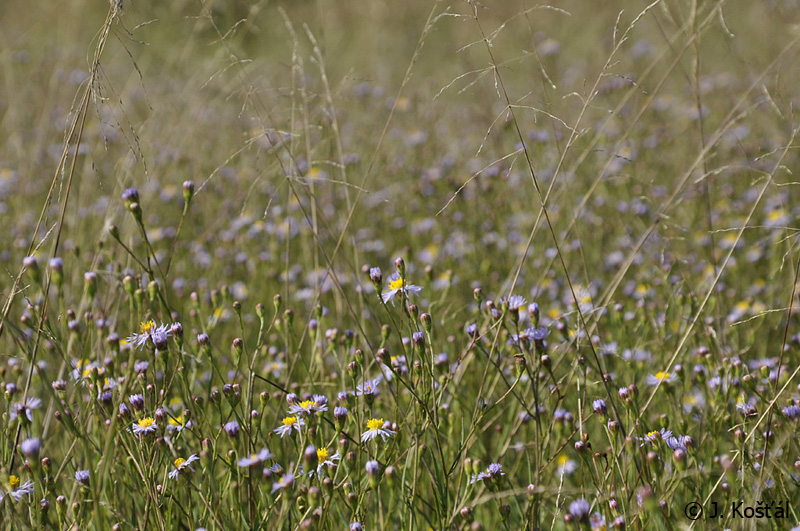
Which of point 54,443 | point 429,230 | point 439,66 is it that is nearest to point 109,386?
point 54,443

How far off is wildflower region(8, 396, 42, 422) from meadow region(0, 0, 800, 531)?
1 cm

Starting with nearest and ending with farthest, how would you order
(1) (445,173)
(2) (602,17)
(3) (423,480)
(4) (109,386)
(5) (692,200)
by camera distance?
(4) (109,386) → (3) (423,480) → (5) (692,200) → (1) (445,173) → (2) (602,17)

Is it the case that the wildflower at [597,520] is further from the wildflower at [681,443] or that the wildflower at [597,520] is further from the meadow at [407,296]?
the wildflower at [681,443]

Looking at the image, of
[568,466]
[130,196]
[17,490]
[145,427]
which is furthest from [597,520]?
[130,196]

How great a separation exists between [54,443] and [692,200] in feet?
11.1

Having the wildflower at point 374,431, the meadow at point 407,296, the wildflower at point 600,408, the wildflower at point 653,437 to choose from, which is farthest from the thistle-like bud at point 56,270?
the wildflower at point 653,437

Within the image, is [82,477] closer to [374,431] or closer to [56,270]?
[56,270]

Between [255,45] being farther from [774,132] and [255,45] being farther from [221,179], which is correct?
[774,132]

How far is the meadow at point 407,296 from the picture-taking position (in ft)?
5.43

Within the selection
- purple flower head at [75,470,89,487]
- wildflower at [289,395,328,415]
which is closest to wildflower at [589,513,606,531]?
wildflower at [289,395,328,415]

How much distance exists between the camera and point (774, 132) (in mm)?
4664

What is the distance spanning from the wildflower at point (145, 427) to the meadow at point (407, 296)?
11mm

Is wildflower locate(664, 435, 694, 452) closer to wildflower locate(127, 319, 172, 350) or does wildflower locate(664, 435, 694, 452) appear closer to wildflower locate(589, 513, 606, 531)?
wildflower locate(589, 513, 606, 531)

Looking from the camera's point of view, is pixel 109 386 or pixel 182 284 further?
pixel 182 284
